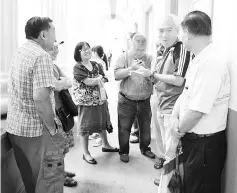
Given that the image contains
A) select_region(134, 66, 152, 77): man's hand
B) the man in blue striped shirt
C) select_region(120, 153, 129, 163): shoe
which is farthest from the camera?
select_region(120, 153, 129, 163): shoe

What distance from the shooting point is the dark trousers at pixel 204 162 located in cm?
150

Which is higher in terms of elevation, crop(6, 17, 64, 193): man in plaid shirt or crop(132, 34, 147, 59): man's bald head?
crop(132, 34, 147, 59): man's bald head

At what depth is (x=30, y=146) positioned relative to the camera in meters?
1.67

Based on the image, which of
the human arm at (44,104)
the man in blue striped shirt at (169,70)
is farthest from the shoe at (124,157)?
the human arm at (44,104)

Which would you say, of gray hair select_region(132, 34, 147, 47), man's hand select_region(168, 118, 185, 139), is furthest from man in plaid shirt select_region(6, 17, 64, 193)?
gray hair select_region(132, 34, 147, 47)

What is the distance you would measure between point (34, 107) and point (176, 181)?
1.09 metres

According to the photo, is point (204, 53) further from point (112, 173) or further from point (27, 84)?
point (112, 173)

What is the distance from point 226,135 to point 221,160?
0.55 feet

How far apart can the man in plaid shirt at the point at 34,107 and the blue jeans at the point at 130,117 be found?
1.28 m

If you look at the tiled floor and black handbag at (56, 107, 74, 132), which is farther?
the tiled floor

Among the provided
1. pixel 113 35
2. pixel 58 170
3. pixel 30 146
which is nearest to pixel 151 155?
pixel 58 170

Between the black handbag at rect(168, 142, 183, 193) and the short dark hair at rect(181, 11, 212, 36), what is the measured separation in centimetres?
78

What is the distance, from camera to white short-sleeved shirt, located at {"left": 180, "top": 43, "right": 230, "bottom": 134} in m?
1.38

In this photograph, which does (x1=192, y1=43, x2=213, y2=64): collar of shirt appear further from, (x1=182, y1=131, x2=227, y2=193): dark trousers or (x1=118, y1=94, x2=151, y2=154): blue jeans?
(x1=118, y1=94, x2=151, y2=154): blue jeans
